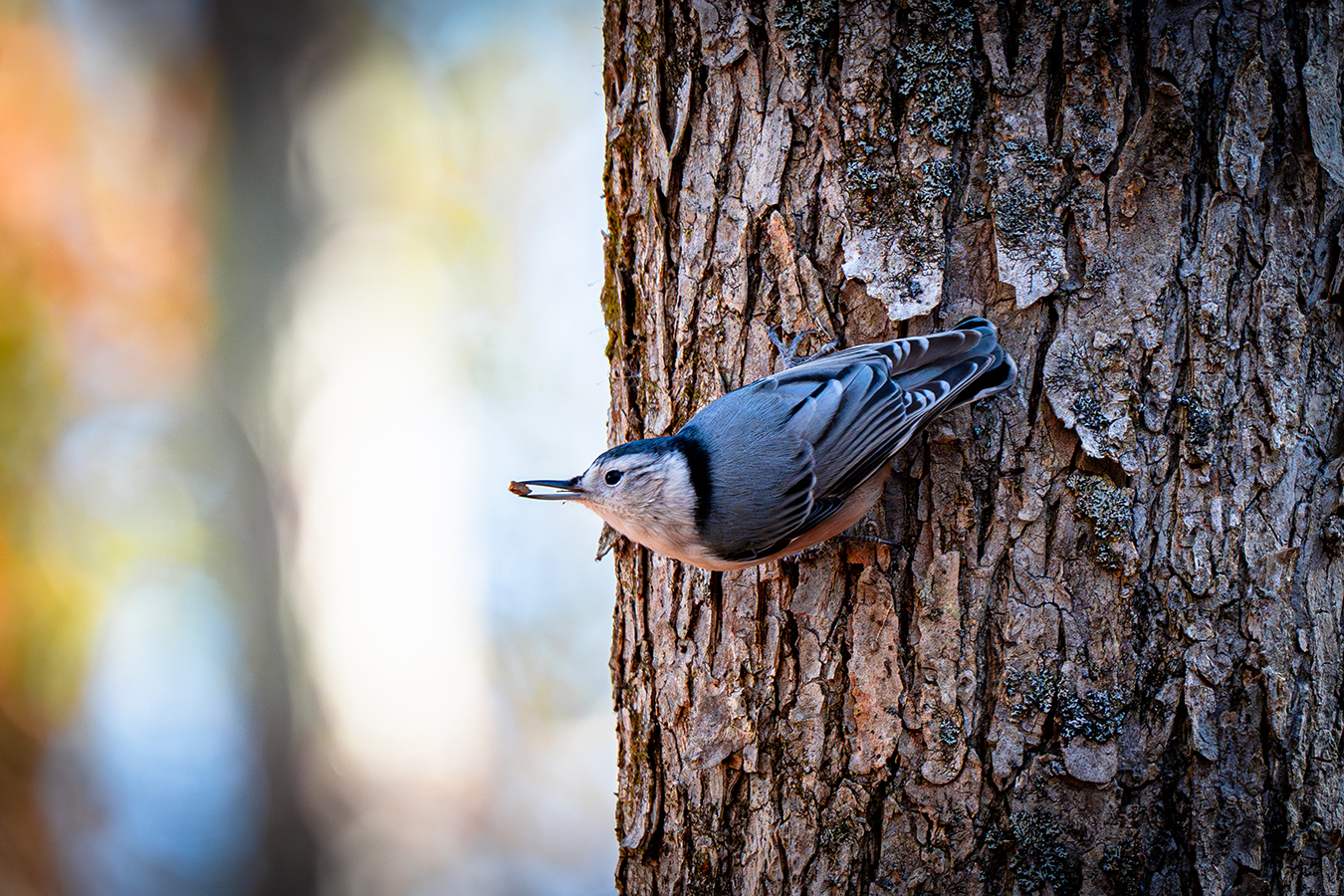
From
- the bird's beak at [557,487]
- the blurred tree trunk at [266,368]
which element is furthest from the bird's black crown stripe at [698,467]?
the blurred tree trunk at [266,368]

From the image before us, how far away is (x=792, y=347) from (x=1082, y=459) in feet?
1.65

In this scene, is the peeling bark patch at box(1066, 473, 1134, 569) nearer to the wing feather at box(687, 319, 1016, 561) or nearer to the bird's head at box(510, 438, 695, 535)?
the wing feather at box(687, 319, 1016, 561)

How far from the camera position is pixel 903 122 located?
128 cm

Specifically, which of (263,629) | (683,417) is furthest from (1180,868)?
(263,629)

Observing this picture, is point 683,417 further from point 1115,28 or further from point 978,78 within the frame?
point 1115,28

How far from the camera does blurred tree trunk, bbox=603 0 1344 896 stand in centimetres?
120

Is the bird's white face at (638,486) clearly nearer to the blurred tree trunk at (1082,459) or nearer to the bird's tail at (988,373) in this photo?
the blurred tree trunk at (1082,459)

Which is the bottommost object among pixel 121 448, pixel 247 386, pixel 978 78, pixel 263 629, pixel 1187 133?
pixel 263 629

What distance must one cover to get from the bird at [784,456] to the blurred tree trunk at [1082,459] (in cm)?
8

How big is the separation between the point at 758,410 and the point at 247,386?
2.49m

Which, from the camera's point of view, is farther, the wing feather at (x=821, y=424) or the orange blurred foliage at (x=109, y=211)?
the orange blurred foliage at (x=109, y=211)

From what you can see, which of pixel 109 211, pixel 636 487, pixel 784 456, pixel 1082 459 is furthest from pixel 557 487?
pixel 109 211

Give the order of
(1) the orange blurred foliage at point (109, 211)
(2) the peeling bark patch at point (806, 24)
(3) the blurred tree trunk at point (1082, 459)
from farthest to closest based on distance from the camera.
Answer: (1) the orange blurred foliage at point (109, 211), (2) the peeling bark patch at point (806, 24), (3) the blurred tree trunk at point (1082, 459)

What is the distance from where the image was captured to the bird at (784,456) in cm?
124
